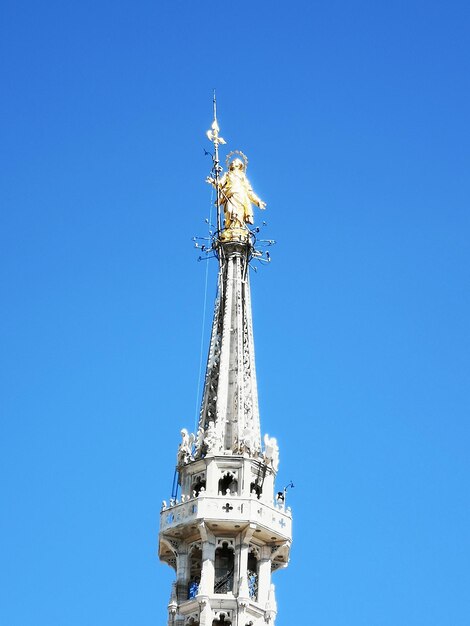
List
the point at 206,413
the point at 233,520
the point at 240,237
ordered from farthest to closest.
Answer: the point at 240,237 → the point at 206,413 → the point at 233,520

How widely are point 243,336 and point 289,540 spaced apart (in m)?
12.3

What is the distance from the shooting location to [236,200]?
10175 cm

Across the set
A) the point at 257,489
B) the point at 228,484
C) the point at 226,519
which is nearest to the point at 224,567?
the point at 226,519

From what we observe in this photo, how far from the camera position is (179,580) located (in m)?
89.1

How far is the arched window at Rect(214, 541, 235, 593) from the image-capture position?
8856 centimetres

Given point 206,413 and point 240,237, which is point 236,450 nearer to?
point 206,413

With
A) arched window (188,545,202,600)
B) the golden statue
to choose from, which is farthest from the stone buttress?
the golden statue

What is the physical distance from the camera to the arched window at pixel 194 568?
8919 cm

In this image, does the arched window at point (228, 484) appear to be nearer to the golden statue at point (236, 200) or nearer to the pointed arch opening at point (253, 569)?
the pointed arch opening at point (253, 569)

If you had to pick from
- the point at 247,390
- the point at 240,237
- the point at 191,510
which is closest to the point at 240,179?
the point at 240,237

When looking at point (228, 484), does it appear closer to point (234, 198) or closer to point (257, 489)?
point (257, 489)

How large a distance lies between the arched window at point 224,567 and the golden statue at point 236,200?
19.0 m

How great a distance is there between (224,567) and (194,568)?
1603 mm

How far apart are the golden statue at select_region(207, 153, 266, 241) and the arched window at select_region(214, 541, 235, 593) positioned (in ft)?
62.3
